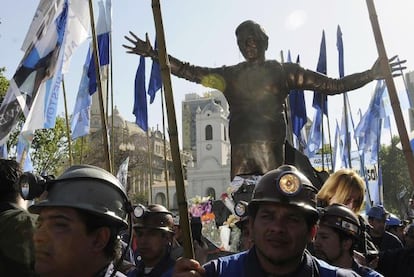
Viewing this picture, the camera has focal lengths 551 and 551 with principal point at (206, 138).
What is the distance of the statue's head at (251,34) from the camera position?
19.9 ft

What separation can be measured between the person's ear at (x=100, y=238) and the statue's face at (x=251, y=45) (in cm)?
402

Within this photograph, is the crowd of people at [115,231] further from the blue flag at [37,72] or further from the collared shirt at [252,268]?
the blue flag at [37,72]

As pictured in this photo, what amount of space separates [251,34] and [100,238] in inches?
160

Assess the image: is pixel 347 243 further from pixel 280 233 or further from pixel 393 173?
pixel 393 173

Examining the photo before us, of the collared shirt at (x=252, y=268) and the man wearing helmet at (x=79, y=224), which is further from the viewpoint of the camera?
the collared shirt at (x=252, y=268)

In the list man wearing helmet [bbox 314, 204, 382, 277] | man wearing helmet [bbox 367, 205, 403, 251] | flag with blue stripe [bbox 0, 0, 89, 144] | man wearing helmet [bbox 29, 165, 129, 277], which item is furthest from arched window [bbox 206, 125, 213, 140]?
man wearing helmet [bbox 29, 165, 129, 277]

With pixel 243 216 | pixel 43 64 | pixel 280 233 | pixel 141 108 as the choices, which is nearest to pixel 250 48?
pixel 243 216

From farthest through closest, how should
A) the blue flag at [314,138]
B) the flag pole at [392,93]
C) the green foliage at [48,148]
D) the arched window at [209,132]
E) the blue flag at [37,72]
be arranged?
the arched window at [209,132] < the green foliage at [48,148] < the blue flag at [314,138] < the blue flag at [37,72] < the flag pole at [392,93]

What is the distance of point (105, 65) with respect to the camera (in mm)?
11898

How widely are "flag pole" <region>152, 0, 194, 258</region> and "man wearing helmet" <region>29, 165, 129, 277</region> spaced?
300 millimetres

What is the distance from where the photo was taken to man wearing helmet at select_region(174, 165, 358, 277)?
8.77 feet

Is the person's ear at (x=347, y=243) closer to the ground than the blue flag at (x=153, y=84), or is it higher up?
closer to the ground

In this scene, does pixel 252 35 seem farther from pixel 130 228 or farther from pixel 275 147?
pixel 130 228

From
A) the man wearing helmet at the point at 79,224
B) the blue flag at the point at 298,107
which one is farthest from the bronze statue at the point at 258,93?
the blue flag at the point at 298,107
